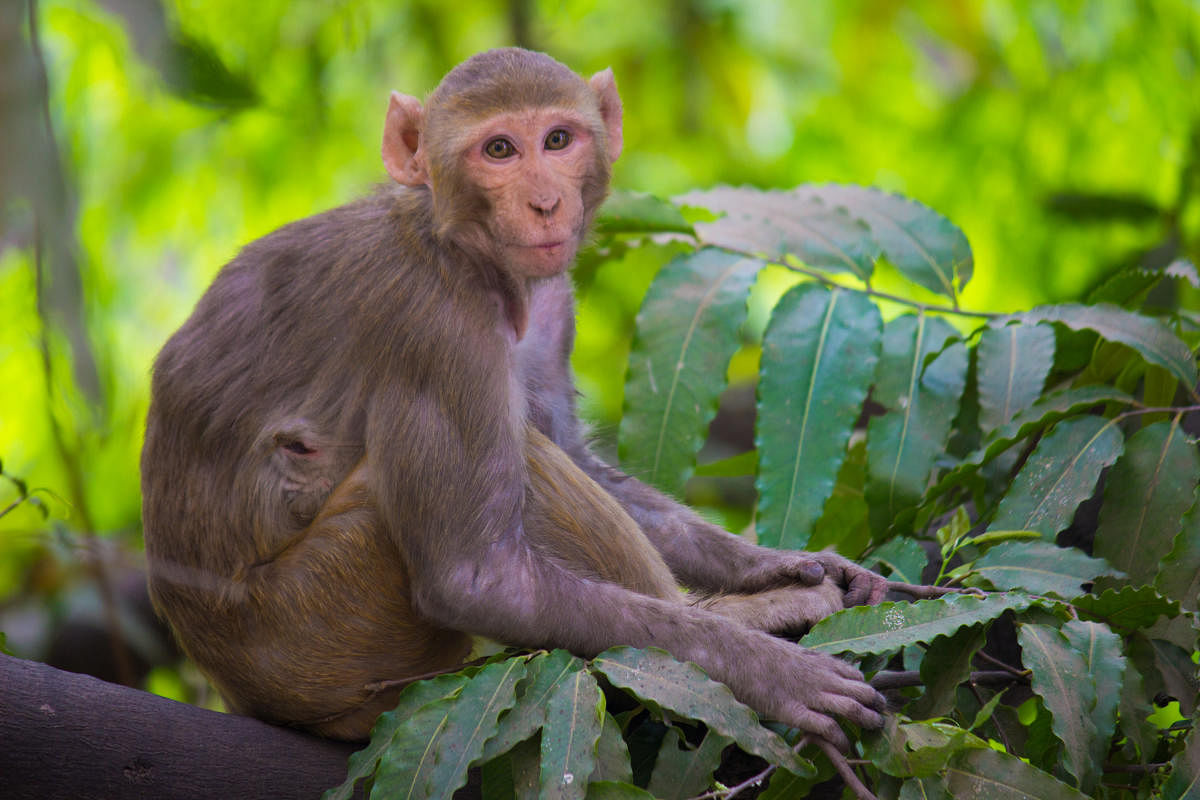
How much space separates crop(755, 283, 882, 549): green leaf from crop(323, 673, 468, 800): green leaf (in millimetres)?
1246

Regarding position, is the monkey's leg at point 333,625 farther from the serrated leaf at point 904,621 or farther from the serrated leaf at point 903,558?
the serrated leaf at point 903,558

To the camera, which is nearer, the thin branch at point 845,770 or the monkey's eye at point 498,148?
the thin branch at point 845,770

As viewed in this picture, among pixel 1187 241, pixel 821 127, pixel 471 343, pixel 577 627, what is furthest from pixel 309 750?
pixel 821 127

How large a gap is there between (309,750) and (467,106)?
1926mm

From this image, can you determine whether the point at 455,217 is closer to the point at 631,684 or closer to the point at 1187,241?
the point at 631,684

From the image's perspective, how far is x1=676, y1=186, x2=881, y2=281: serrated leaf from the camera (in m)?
4.36

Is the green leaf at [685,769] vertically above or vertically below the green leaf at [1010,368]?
below

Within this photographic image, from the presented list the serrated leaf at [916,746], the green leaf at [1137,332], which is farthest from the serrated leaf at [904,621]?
the green leaf at [1137,332]

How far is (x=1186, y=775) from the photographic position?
2.80 meters

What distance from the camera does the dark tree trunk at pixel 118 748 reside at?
269cm

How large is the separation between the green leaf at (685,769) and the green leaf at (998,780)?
540 mm

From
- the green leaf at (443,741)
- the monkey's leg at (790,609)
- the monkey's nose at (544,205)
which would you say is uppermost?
the monkey's nose at (544,205)

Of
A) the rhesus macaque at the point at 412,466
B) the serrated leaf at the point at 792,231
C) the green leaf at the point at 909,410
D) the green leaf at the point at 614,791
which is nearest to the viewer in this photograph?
the green leaf at the point at 614,791

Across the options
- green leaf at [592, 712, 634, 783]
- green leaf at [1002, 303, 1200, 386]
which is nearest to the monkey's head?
green leaf at [592, 712, 634, 783]
